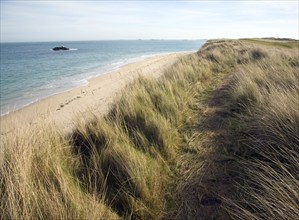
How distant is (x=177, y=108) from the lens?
256 inches

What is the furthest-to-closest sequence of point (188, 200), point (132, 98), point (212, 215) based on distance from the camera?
point (132, 98) < point (188, 200) < point (212, 215)

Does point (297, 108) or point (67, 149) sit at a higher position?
point (297, 108)

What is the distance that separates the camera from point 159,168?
379 centimetres

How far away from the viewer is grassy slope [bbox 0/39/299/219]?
2574 millimetres

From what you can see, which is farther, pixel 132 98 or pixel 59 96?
pixel 59 96

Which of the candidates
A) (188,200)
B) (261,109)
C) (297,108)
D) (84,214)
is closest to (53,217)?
(84,214)

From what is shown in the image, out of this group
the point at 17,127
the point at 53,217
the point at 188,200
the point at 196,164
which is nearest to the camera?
the point at 53,217

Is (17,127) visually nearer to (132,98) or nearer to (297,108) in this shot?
(132,98)

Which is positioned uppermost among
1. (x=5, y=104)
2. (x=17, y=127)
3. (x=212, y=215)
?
(x=17, y=127)

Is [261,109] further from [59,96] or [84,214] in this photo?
[59,96]

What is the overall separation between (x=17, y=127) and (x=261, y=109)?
3.99 meters

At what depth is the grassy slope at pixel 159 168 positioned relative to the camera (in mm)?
2574

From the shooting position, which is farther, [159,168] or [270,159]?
[159,168]

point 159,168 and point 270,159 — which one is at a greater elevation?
point 270,159
